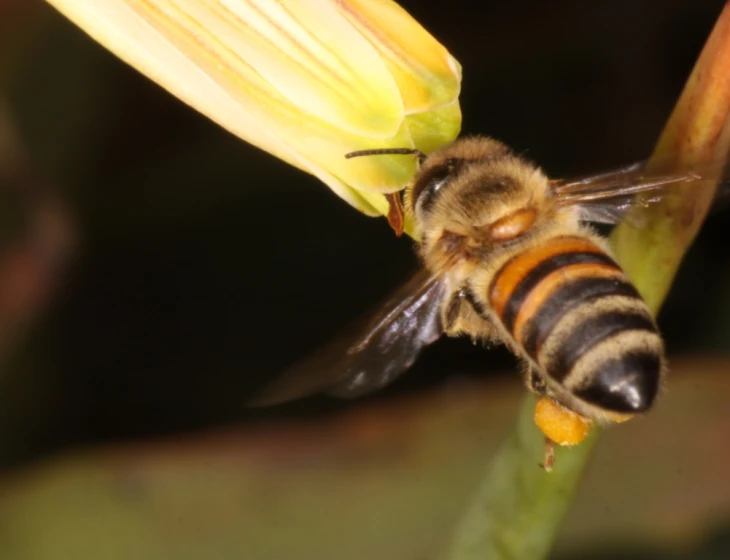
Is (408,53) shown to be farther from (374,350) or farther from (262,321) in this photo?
(262,321)

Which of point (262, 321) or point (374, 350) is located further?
point (262, 321)

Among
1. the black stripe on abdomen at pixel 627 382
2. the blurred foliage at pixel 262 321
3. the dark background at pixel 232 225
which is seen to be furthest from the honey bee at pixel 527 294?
the dark background at pixel 232 225

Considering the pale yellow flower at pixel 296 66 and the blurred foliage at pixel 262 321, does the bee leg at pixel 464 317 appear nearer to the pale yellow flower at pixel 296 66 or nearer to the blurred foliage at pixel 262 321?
the pale yellow flower at pixel 296 66

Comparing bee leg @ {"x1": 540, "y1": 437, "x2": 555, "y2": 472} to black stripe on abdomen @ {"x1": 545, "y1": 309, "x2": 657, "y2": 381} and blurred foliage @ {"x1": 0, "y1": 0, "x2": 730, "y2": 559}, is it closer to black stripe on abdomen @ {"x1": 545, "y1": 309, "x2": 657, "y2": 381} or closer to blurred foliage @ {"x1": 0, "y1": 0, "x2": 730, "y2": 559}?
black stripe on abdomen @ {"x1": 545, "y1": 309, "x2": 657, "y2": 381}

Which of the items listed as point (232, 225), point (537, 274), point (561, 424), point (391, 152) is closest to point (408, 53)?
point (391, 152)

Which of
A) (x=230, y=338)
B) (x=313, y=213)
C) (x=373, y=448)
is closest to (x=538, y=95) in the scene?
(x=313, y=213)

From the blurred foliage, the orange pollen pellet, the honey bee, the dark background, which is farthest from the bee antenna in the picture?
the dark background
